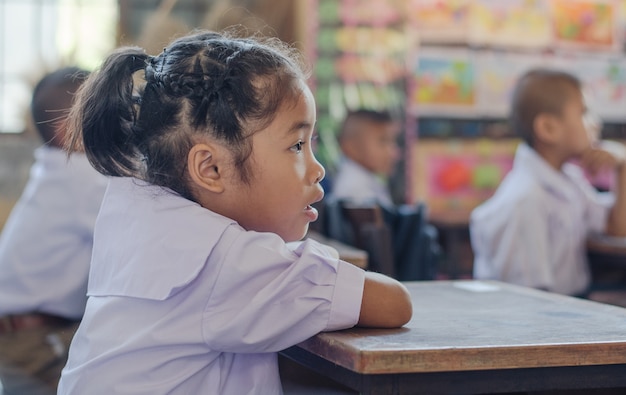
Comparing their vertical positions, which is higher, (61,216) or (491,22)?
(491,22)

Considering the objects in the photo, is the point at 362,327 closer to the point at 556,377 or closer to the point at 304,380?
the point at 556,377

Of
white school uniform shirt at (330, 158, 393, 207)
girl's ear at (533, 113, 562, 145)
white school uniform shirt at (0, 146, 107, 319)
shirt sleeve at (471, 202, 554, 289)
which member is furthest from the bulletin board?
white school uniform shirt at (0, 146, 107, 319)

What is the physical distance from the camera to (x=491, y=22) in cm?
550

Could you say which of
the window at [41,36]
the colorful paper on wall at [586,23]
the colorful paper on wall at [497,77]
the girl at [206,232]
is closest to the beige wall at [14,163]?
the window at [41,36]

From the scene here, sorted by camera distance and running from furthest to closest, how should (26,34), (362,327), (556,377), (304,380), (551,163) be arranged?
(26,34)
(551,163)
(304,380)
(362,327)
(556,377)

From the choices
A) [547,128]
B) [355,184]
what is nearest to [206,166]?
[547,128]

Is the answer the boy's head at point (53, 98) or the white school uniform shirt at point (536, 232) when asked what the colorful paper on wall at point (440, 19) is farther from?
the boy's head at point (53, 98)

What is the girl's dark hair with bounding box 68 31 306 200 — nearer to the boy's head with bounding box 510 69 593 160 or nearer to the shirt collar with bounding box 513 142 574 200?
the shirt collar with bounding box 513 142 574 200

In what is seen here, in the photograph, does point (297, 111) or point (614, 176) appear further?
point (614, 176)

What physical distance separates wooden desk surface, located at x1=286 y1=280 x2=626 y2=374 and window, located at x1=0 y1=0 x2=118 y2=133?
4.21m

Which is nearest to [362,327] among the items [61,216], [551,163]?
[61,216]

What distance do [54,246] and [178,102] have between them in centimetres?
127

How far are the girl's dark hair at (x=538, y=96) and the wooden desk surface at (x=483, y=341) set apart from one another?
1.90m

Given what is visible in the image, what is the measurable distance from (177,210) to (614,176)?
2404mm
